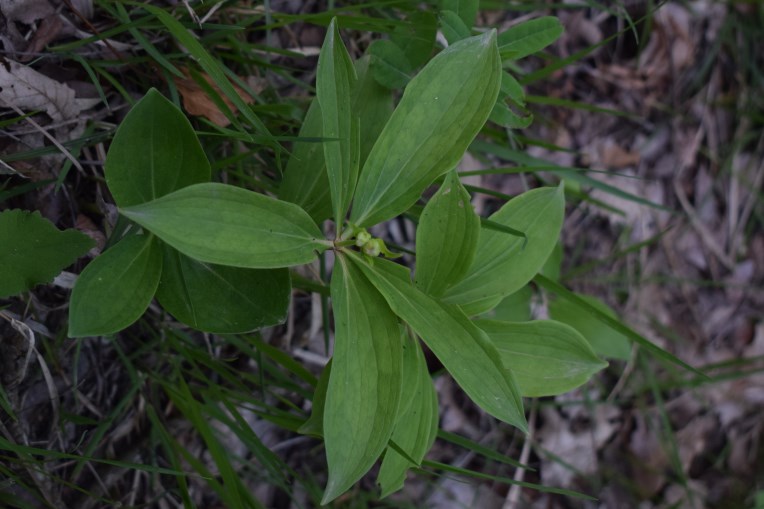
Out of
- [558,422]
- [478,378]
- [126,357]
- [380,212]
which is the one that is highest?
[380,212]

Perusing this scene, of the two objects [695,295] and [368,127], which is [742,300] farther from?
[368,127]

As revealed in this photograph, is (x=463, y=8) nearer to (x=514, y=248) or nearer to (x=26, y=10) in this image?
(x=514, y=248)

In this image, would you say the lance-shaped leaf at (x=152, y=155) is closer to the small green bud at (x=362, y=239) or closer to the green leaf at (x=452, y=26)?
the small green bud at (x=362, y=239)

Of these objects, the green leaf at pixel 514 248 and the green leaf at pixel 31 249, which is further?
the green leaf at pixel 514 248

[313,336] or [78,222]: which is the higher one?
[78,222]

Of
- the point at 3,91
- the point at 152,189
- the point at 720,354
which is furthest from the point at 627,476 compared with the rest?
the point at 3,91

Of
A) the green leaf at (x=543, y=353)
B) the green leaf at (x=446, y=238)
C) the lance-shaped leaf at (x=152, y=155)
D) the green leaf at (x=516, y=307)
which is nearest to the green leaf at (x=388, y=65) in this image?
the green leaf at (x=446, y=238)

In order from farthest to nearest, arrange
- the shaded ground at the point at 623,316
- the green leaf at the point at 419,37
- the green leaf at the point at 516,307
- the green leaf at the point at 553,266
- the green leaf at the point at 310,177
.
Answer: the green leaf at the point at 553,266 → the green leaf at the point at 516,307 → the shaded ground at the point at 623,316 → the green leaf at the point at 419,37 → the green leaf at the point at 310,177

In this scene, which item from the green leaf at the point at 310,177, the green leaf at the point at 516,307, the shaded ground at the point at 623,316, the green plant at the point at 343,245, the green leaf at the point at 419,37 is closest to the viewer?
the green plant at the point at 343,245
